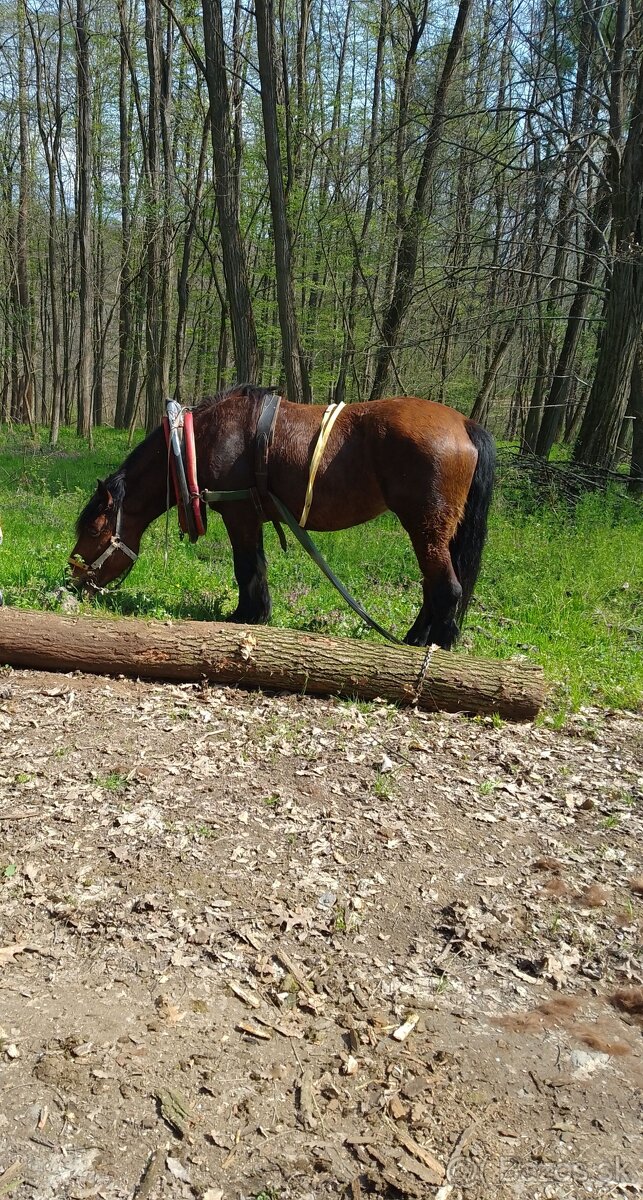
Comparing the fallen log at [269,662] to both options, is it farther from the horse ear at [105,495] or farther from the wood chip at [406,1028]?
the wood chip at [406,1028]

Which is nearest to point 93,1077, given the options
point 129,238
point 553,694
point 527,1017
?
point 527,1017

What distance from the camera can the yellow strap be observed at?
206 inches

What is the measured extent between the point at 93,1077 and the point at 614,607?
621cm

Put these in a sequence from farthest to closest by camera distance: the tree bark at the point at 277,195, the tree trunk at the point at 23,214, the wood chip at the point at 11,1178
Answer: the tree trunk at the point at 23,214 < the tree bark at the point at 277,195 < the wood chip at the point at 11,1178

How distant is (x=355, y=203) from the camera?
9516 mm

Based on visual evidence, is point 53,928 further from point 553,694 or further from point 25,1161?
point 553,694

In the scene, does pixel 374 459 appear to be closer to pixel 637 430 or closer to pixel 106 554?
pixel 106 554

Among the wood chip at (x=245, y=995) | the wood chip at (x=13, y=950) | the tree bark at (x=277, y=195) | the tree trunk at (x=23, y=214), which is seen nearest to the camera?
the wood chip at (x=245, y=995)

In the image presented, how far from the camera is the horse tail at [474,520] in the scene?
5.20m

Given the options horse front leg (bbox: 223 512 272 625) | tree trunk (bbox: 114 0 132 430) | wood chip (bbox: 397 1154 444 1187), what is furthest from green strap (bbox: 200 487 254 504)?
tree trunk (bbox: 114 0 132 430)

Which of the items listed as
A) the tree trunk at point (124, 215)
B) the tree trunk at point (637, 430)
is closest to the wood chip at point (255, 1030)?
the tree trunk at point (637, 430)

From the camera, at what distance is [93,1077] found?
88.4 inches

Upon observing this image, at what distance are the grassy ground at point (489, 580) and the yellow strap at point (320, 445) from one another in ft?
3.65

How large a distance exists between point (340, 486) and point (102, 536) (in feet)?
6.26
